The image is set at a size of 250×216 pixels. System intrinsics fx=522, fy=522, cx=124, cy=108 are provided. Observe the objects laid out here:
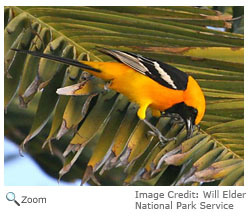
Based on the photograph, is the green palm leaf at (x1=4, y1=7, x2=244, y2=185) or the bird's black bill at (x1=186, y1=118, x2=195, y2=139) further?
the bird's black bill at (x1=186, y1=118, x2=195, y2=139)

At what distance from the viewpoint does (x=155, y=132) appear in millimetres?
3104

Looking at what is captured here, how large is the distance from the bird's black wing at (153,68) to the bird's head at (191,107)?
6 cm

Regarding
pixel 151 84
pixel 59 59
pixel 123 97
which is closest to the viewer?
pixel 59 59

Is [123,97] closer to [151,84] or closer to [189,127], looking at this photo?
[151,84]

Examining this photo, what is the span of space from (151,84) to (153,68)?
177 mm

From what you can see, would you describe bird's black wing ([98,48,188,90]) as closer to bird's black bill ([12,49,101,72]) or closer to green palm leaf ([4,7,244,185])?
green palm leaf ([4,7,244,185])

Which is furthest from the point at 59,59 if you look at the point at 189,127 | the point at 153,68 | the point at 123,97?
the point at 189,127

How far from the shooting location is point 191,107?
3479 millimetres

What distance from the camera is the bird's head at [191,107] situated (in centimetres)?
325

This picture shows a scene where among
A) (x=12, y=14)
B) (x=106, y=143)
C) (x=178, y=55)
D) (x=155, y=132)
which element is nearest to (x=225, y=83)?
(x=178, y=55)

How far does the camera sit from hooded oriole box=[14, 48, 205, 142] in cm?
331

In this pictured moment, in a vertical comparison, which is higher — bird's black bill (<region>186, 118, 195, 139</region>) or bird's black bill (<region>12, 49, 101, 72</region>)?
bird's black bill (<region>12, 49, 101, 72</region>)

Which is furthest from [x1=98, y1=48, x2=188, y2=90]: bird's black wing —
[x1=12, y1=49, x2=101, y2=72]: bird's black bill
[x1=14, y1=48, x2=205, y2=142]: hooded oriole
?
[x1=12, y1=49, x2=101, y2=72]: bird's black bill

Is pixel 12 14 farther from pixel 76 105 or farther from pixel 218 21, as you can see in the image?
pixel 218 21
